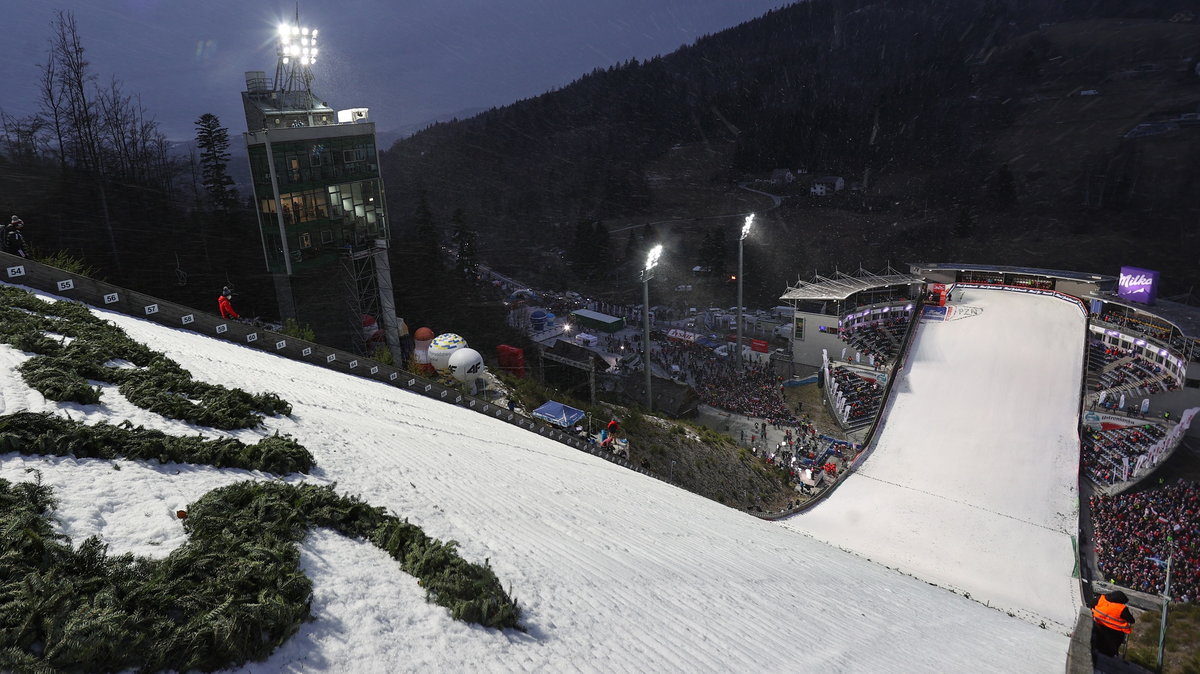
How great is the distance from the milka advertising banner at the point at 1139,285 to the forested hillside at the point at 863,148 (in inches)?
1249

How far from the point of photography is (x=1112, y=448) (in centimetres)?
2559

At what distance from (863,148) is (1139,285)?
7357 centimetres

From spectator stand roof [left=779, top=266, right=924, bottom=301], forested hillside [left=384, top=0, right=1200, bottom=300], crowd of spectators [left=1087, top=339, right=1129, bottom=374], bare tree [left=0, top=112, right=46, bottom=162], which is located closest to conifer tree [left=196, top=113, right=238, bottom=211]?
bare tree [left=0, top=112, right=46, bottom=162]

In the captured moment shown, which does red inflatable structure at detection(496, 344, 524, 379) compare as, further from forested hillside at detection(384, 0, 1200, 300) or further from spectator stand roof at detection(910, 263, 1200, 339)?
forested hillside at detection(384, 0, 1200, 300)

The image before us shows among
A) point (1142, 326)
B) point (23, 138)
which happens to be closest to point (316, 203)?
point (23, 138)

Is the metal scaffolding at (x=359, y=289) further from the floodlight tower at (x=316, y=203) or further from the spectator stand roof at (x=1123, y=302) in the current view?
the spectator stand roof at (x=1123, y=302)

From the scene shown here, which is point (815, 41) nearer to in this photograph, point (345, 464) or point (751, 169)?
point (751, 169)

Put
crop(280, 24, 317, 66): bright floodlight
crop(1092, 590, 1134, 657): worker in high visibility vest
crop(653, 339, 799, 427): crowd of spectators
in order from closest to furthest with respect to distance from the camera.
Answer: crop(1092, 590, 1134, 657): worker in high visibility vest
crop(280, 24, 317, 66): bright floodlight
crop(653, 339, 799, 427): crowd of spectators

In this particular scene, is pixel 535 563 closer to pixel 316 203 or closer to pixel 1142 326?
pixel 316 203

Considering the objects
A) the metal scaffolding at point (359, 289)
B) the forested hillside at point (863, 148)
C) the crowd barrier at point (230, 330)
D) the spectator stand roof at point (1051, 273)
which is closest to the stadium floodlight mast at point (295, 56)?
the metal scaffolding at point (359, 289)

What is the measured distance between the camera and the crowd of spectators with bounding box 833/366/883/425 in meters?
30.1

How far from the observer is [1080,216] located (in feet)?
238

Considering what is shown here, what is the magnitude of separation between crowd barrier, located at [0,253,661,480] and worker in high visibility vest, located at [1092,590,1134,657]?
12332 mm

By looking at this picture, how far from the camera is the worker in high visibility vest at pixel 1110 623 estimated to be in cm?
870
